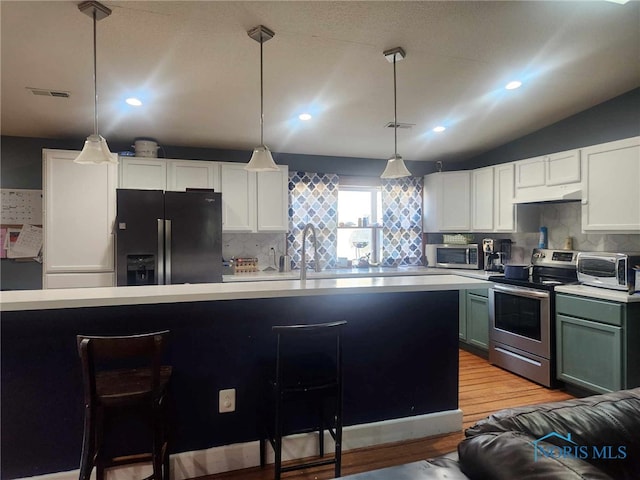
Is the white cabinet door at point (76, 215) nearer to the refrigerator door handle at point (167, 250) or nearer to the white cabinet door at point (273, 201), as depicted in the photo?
the refrigerator door handle at point (167, 250)

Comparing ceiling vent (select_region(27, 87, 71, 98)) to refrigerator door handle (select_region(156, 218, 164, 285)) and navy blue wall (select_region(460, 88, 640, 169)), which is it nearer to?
refrigerator door handle (select_region(156, 218, 164, 285))

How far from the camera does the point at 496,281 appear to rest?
3906mm

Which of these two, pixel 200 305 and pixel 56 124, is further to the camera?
pixel 56 124

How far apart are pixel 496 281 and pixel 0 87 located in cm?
477

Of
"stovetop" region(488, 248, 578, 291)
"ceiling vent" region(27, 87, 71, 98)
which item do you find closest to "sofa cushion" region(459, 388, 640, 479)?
"stovetop" region(488, 248, 578, 291)

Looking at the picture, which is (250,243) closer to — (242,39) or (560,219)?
(242,39)

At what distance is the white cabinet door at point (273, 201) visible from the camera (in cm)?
430

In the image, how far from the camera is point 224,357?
215 cm

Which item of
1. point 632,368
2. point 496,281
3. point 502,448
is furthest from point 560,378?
point 502,448

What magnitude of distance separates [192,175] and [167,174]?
10.1 inches

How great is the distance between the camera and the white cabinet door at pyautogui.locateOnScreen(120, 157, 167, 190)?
12.5ft

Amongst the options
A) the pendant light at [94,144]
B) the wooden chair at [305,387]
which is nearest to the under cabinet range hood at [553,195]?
the wooden chair at [305,387]

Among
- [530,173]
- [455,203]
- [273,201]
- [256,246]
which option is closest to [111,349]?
[273,201]

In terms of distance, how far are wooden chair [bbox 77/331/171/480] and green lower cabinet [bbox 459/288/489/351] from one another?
348 cm
